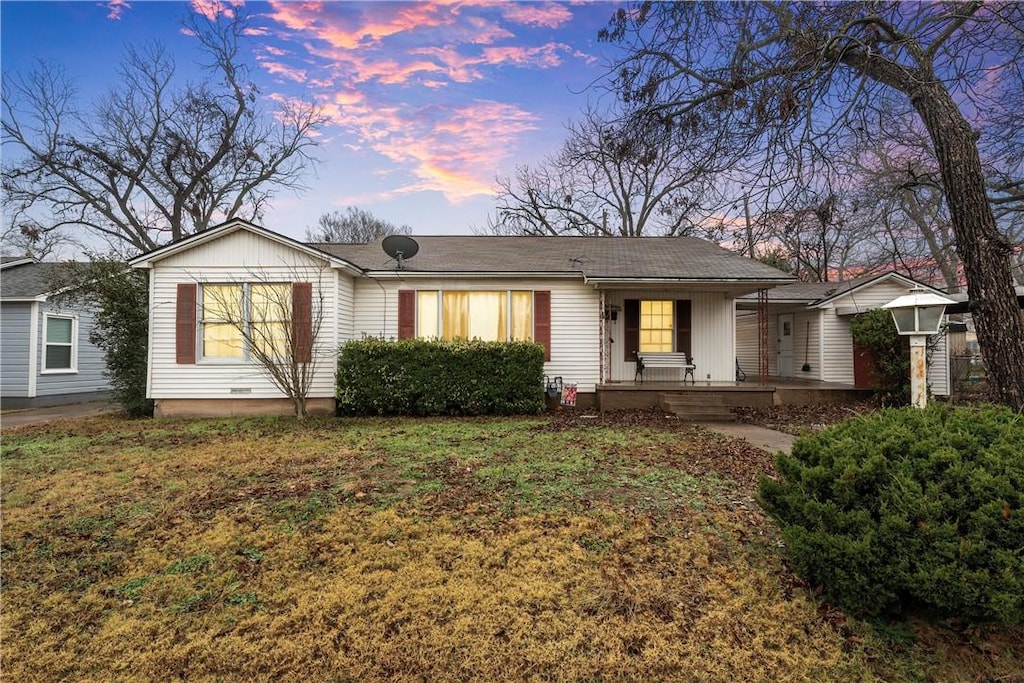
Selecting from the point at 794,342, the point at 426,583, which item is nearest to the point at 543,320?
the point at 426,583

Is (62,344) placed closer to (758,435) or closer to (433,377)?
(433,377)

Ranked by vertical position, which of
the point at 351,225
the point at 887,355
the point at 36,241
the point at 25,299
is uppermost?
the point at 351,225

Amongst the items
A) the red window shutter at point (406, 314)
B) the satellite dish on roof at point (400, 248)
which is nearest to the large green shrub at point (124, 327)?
the satellite dish on roof at point (400, 248)

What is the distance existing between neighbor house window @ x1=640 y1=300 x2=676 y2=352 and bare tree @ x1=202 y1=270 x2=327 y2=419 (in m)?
7.31

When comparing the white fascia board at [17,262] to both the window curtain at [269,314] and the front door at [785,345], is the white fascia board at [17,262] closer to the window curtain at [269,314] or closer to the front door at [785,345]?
the window curtain at [269,314]

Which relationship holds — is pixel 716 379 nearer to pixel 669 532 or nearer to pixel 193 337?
pixel 669 532

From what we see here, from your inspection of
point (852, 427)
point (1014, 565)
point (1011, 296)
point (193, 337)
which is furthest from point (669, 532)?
point (193, 337)

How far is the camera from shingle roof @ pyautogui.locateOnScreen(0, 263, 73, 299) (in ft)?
39.9

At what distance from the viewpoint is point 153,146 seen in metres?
19.6

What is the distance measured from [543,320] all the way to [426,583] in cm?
806

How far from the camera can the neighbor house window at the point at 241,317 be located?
376 inches

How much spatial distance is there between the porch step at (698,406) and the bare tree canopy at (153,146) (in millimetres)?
19723

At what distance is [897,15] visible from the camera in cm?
514

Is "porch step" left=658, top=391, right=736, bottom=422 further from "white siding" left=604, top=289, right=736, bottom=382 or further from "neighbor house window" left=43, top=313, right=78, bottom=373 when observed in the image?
"neighbor house window" left=43, top=313, right=78, bottom=373
